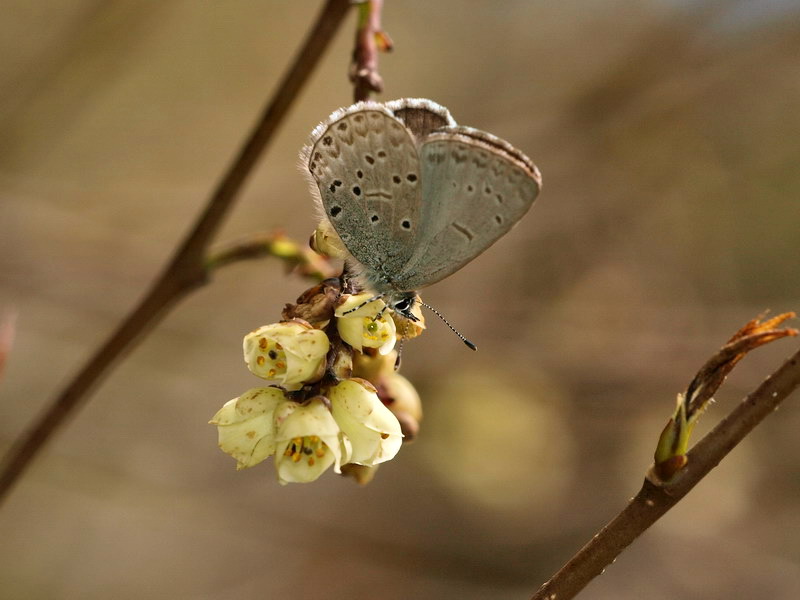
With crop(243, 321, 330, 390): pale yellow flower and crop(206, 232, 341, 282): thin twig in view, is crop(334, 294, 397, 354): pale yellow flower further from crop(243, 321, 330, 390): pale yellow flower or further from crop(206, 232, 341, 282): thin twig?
crop(206, 232, 341, 282): thin twig

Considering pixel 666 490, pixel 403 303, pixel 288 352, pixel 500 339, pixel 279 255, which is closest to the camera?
pixel 666 490

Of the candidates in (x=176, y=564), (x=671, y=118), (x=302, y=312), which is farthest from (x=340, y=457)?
(x=176, y=564)

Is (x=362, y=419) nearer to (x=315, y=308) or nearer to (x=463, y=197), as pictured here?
(x=315, y=308)

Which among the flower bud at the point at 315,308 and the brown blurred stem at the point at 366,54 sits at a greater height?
the brown blurred stem at the point at 366,54

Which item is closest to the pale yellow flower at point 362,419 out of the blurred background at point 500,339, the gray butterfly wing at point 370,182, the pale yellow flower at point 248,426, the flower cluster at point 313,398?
the flower cluster at point 313,398

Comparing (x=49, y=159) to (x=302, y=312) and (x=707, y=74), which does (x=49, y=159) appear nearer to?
(x=707, y=74)

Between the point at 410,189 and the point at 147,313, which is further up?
the point at 410,189

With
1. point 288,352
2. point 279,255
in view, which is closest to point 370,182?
point 279,255

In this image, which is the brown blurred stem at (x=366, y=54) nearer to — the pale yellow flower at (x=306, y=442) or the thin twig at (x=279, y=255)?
the thin twig at (x=279, y=255)
